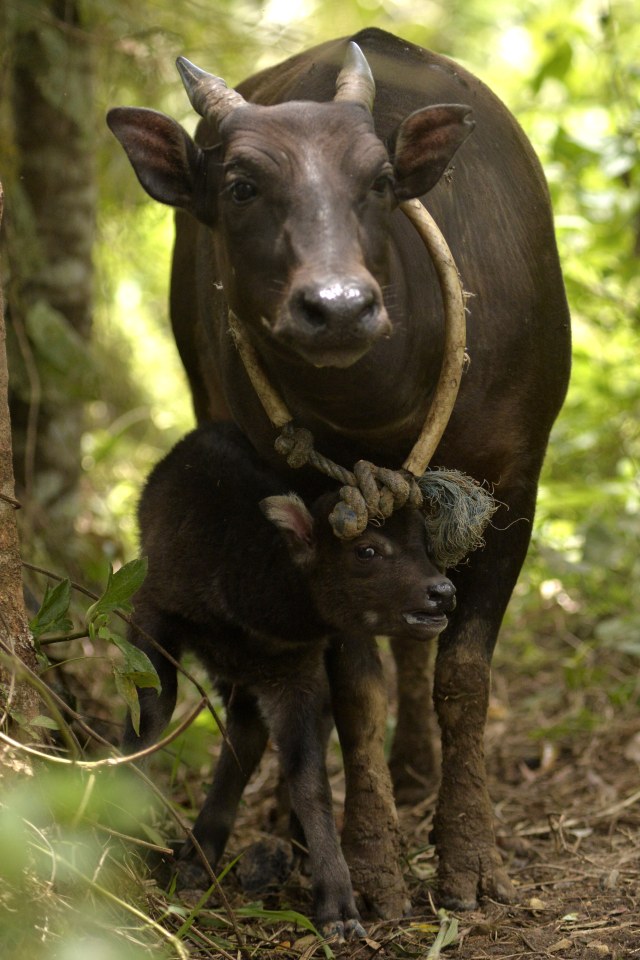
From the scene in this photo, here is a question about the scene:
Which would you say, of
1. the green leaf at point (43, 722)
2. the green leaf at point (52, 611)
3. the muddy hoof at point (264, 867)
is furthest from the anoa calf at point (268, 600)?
the green leaf at point (43, 722)

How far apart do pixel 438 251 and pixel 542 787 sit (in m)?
2.85

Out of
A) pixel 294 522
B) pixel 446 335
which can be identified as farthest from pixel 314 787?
pixel 446 335

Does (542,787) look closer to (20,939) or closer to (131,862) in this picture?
(131,862)

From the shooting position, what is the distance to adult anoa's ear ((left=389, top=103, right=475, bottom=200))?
13.2 feet

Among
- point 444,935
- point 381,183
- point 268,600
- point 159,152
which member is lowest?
point 444,935

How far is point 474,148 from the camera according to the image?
4.75 m

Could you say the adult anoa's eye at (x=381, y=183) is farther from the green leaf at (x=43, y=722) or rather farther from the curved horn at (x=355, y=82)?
the green leaf at (x=43, y=722)

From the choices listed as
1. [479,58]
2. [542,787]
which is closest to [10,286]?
[542,787]

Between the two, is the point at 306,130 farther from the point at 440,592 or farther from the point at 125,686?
the point at 125,686

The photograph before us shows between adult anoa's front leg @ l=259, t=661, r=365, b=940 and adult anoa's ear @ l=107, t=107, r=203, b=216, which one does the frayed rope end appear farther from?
adult anoa's ear @ l=107, t=107, r=203, b=216

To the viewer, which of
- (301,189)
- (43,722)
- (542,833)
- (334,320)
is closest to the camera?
(334,320)

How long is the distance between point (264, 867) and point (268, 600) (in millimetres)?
992

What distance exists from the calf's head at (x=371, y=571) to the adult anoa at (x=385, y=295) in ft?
0.81

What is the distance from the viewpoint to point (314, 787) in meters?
4.42
